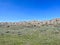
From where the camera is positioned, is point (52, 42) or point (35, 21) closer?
point (52, 42)

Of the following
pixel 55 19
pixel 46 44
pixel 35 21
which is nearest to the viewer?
pixel 46 44

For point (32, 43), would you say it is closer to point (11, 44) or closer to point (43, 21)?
point (11, 44)

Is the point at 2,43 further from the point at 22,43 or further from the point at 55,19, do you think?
the point at 55,19

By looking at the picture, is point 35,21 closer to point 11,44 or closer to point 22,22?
point 22,22

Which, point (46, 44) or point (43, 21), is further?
point (43, 21)

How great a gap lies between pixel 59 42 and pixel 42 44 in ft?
7.40

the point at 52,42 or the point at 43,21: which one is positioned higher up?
the point at 43,21

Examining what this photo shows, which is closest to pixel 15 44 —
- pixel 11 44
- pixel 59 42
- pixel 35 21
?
pixel 11 44

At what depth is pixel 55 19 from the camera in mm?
52281

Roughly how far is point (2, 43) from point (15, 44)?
5.10 feet

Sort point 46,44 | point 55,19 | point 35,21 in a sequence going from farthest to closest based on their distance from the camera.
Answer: point 55,19 → point 35,21 → point 46,44

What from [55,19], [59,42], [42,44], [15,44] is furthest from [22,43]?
[55,19]

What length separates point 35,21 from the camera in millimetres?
49094

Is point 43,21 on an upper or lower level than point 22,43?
upper
